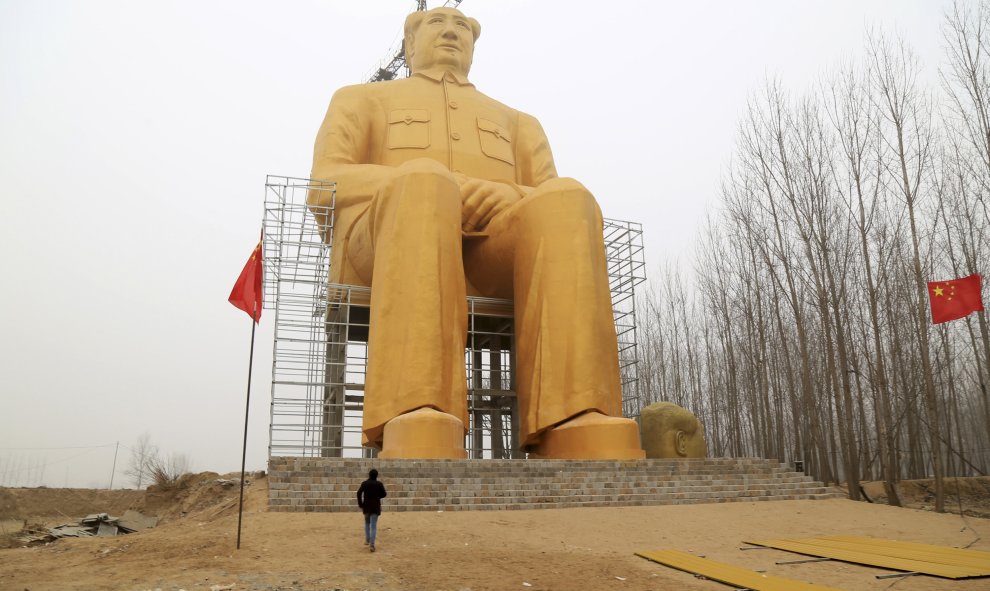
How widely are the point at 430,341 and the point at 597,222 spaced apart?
298 centimetres

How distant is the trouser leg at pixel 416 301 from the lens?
8227 millimetres

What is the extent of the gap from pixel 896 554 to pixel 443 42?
33.0ft

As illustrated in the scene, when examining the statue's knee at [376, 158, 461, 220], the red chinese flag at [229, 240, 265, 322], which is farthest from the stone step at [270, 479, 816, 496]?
the statue's knee at [376, 158, 461, 220]

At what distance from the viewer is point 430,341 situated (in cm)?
835

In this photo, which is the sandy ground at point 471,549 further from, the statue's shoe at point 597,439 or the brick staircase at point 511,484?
the statue's shoe at point 597,439

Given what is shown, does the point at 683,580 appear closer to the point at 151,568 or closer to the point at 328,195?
the point at 151,568

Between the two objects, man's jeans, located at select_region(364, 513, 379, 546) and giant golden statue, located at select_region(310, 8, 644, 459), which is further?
giant golden statue, located at select_region(310, 8, 644, 459)

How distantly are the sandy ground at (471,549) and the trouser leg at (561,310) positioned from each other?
5.57 ft

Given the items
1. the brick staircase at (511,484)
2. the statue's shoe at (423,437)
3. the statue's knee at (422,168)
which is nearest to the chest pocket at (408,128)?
the statue's knee at (422,168)

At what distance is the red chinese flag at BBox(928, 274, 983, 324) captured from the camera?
29.5ft

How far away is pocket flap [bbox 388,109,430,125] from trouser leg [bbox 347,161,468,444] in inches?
92.0

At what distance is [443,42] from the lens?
12086mm

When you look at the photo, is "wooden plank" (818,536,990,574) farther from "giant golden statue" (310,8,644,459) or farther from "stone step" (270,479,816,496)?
"giant golden statue" (310,8,644,459)

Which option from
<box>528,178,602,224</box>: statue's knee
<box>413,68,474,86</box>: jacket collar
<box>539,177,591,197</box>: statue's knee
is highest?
<box>413,68,474,86</box>: jacket collar
